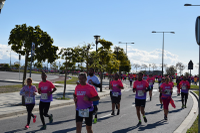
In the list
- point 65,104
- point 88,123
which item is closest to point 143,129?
point 88,123

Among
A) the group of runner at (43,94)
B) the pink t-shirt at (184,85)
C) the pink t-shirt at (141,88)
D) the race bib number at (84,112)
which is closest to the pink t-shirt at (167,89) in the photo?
the pink t-shirt at (141,88)

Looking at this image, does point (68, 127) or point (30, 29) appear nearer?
point (68, 127)

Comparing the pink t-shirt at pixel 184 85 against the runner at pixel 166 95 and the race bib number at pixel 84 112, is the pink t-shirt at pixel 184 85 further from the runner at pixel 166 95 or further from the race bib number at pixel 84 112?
the race bib number at pixel 84 112

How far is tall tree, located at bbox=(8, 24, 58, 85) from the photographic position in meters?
13.1

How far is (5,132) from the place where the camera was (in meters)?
7.39

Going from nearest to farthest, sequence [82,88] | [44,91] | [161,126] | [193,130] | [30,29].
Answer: [82,88] < [193,130] < [44,91] < [161,126] < [30,29]

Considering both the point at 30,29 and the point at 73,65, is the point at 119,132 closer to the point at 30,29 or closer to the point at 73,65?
the point at 30,29

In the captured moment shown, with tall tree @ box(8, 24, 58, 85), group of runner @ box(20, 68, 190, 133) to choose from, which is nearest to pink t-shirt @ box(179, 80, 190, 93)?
group of runner @ box(20, 68, 190, 133)

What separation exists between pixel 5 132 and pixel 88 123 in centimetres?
343

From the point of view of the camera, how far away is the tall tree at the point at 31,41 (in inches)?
516

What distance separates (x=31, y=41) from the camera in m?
13.4

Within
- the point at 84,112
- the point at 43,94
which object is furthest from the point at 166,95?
the point at 84,112

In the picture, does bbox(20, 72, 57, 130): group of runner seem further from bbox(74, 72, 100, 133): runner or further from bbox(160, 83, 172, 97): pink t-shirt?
bbox(160, 83, 172, 97): pink t-shirt

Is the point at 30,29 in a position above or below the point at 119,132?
above
